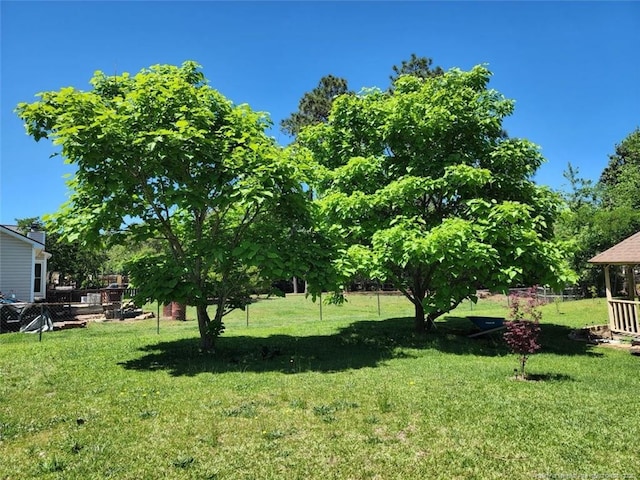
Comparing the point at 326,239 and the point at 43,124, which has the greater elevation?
the point at 43,124

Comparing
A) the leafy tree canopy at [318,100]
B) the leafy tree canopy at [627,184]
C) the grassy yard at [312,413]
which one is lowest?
the grassy yard at [312,413]

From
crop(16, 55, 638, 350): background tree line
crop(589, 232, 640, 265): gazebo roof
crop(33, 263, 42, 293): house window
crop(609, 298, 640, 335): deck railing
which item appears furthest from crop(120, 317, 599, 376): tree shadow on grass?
crop(33, 263, 42, 293): house window

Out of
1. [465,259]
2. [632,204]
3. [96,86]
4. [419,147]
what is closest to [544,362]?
[465,259]

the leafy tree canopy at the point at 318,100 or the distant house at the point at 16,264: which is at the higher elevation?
the leafy tree canopy at the point at 318,100

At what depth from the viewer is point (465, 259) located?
10586 mm

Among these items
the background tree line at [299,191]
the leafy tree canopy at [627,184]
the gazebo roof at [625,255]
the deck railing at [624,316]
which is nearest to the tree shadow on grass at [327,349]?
the background tree line at [299,191]

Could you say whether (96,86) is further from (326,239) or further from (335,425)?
(335,425)

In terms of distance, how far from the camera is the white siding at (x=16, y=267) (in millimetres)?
20938

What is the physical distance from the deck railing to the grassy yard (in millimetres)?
1680

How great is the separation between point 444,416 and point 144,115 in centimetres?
776

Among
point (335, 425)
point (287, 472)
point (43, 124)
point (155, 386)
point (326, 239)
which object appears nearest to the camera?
point (287, 472)

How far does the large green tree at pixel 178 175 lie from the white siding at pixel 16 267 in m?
14.3

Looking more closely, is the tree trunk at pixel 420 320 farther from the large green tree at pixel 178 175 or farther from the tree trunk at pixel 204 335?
the tree trunk at pixel 204 335

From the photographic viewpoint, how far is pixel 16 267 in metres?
21.3
